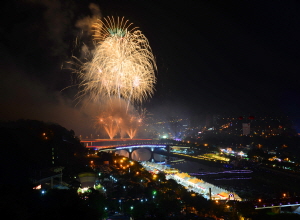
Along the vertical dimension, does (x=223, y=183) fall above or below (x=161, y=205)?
below

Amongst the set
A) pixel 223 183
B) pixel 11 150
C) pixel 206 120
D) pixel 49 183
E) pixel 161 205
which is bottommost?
pixel 223 183

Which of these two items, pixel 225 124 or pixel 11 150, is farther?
pixel 225 124

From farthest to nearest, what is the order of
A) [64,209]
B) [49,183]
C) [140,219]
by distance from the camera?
1. [49,183]
2. [140,219]
3. [64,209]

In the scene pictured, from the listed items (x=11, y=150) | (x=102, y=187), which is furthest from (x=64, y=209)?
(x=11, y=150)

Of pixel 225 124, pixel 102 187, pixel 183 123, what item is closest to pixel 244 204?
pixel 102 187

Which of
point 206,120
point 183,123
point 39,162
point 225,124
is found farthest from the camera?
point 183,123

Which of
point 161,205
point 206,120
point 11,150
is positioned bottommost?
point 161,205

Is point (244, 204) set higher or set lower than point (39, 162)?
lower

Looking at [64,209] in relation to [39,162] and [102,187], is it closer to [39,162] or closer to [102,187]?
[102,187]

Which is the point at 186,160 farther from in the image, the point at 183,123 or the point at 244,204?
the point at 183,123
